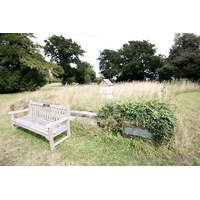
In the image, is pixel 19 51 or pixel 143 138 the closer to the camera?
pixel 143 138

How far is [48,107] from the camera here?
3166 mm

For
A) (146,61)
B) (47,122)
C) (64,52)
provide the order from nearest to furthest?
(47,122) → (146,61) → (64,52)

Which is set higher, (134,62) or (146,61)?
(146,61)

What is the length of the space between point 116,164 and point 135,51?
19829 mm

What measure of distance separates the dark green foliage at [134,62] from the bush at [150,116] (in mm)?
15890

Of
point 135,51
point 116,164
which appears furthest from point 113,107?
point 135,51

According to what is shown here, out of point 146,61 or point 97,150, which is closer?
point 97,150

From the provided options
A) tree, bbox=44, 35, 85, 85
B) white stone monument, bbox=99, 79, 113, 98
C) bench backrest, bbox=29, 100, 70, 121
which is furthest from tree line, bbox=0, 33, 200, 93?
white stone monument, bbox=99, 79, 113, 98

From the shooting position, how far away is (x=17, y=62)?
11570 millimetres

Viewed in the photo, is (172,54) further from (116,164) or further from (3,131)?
(3,131)

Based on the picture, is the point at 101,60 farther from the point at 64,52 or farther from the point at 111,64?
the point at 64,52

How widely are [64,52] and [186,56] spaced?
875 inches

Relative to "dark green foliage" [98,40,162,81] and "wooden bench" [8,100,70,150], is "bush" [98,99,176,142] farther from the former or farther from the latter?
"dark green foliage" [98,40,162,81]

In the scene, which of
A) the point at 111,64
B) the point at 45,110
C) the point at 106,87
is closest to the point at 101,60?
the point at 111,64
